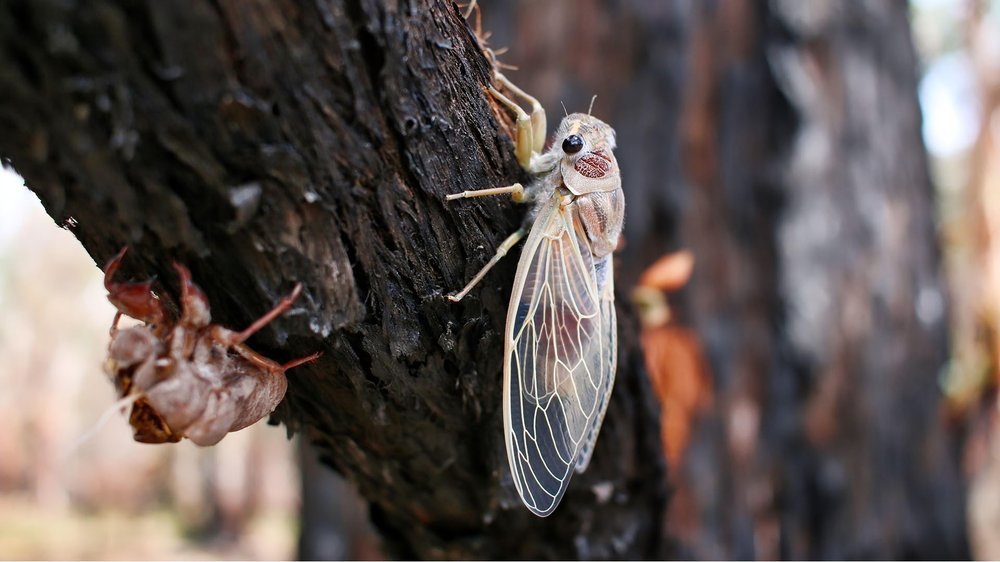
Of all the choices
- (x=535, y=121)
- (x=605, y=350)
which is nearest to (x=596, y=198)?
(x=535, y=121)

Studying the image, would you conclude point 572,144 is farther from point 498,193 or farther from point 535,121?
point 498,193

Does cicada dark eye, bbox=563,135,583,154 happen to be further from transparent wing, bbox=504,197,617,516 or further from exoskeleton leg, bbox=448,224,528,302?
exoskeleton leg, bbox=448,224,528,302

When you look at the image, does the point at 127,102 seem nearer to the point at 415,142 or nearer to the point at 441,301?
the point at 415,142

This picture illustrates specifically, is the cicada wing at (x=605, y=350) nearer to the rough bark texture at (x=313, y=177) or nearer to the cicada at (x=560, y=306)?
the cicada at (x=560, y=306)

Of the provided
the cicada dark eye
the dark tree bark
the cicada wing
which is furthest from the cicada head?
the dark tree bark

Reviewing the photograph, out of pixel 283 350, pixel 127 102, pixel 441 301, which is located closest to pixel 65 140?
pixel 127 102

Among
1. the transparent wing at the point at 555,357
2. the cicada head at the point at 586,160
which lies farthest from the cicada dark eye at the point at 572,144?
the transparent wing at the point at 555,357
